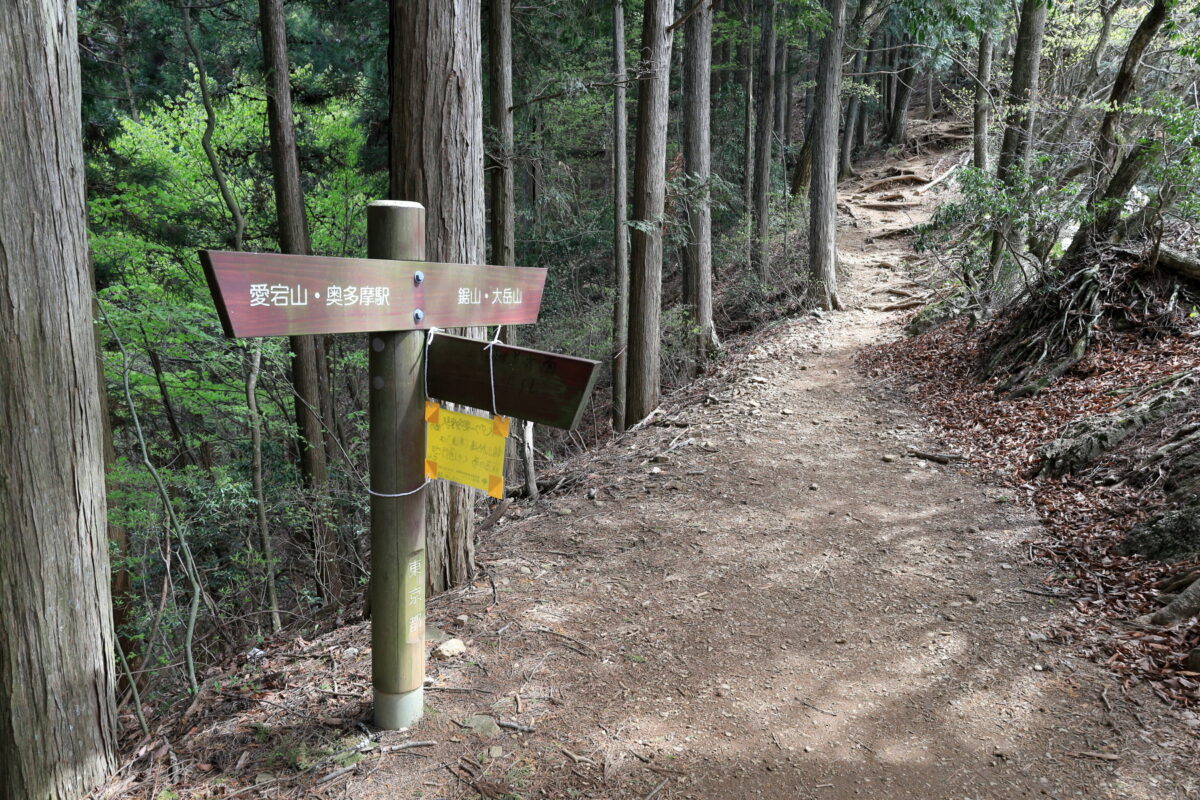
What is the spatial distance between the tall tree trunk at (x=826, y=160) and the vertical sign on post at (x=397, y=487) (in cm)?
1172

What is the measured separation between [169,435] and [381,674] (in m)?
11.6

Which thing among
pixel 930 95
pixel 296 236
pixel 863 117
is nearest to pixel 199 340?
pixel 296 236

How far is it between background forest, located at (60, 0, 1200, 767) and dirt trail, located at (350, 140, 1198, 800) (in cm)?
97

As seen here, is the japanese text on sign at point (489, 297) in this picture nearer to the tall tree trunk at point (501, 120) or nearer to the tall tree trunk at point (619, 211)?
the tall tree trunk at point (501, 120)

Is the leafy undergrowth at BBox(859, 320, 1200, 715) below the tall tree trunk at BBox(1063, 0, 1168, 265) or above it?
below

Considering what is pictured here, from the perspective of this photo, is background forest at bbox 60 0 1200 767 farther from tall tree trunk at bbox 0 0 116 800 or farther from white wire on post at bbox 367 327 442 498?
tall tree trunk at bbox 0 0 116 800

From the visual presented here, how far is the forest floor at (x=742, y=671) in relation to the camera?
2828 mm

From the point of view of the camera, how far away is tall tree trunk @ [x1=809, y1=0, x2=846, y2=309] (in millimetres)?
12742

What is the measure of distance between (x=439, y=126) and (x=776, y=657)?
3.44 meters

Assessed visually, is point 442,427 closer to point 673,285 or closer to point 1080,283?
point 1080,283

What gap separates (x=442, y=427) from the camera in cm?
283

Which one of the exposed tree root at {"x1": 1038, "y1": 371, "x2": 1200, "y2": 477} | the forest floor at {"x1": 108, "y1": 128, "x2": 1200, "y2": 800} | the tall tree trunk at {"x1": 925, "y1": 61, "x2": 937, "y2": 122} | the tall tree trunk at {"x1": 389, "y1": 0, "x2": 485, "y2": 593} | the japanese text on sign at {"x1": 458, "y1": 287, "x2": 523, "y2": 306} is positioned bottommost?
the forest floor at {"x1": 108, "y1": 128, "x2": 1200, "y2": 800}

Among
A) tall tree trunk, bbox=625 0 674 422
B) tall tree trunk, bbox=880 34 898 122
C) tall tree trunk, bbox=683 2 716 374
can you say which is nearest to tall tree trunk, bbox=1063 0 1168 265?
tall tree trunk, bbox=625 0 674 422

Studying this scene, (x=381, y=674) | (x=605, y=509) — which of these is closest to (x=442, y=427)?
(x=381, y=674)
